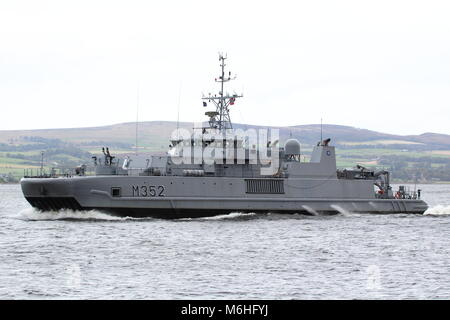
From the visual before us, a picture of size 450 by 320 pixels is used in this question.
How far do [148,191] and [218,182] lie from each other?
3632 millimetres

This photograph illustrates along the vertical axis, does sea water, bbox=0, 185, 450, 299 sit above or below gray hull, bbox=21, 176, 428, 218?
below

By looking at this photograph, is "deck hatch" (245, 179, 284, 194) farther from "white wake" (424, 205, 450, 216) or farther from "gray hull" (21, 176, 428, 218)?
"white wake" (424, 205, 450, 216)

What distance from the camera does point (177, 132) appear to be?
126 ft

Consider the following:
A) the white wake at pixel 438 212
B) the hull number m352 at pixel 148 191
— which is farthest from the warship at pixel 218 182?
the white wake at pixel 438 212

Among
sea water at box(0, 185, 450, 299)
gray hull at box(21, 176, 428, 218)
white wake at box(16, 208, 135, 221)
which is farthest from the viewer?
white wake at box(16, 208, 135, 221)

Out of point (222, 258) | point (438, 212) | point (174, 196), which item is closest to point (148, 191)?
point (174, 196)

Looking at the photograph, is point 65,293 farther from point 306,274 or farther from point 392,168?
point 392,168

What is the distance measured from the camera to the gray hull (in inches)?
1351

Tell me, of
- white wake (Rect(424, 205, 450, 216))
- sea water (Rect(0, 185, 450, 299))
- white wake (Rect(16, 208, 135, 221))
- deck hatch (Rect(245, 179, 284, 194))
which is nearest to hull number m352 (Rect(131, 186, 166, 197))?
sea water (Rect(0, 185, 450, 299))

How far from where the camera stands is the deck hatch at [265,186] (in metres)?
37.3

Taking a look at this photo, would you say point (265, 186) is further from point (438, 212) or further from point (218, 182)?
point (438, 212)

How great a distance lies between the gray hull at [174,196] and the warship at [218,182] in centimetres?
5

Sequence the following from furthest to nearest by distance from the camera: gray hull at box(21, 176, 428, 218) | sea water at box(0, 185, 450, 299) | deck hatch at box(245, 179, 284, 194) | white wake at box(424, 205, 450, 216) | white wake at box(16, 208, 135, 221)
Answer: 1. white wake at box(424, 205, 450, 216)
2. deck hatch at box(245, 179, 284, 194)
3. white wake at box(16, 208, 135, 221)
4. gray hull at box(21, 176, 428, 218)
5. sea water at box(0, 185, 450, 299)

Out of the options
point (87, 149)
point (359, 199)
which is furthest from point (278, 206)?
point (87, 149)
